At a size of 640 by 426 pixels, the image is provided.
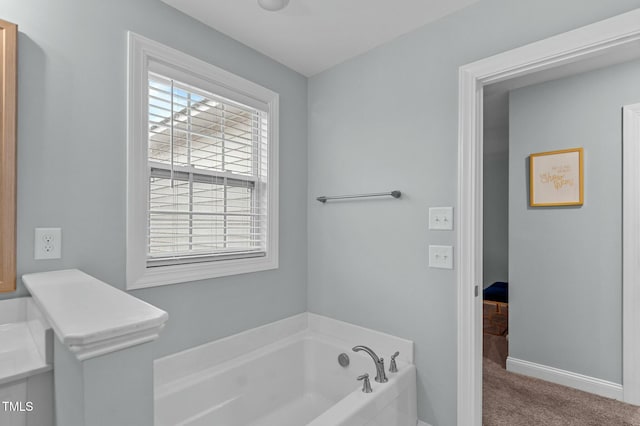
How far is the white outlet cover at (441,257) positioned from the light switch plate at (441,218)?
4.2 inches

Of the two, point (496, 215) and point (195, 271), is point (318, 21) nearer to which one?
point (195, 271)

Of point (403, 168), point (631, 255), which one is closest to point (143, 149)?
point (403, 168)

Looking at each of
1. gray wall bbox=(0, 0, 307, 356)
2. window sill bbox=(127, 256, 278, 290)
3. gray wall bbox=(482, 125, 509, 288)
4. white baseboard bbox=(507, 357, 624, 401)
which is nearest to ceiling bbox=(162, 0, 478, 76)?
gray wall bbox=(0, 0, 307, 356)

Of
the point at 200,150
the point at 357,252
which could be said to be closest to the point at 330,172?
the point at 357,252

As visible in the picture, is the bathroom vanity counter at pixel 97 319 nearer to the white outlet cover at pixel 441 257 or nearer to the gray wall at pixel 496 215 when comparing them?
the white outlet cover at pixel 441 257

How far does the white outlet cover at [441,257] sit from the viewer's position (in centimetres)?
179

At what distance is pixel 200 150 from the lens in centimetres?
191

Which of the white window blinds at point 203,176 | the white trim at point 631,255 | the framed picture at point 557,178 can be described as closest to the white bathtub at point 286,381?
the white window blinds at point 203,176

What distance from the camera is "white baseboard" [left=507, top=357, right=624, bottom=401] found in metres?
2.40

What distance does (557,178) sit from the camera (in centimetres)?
268

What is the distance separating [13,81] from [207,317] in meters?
1.38

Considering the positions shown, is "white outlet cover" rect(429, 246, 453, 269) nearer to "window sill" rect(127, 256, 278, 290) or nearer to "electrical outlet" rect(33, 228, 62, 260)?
"window sill" rect(127, 256, 278, 290)

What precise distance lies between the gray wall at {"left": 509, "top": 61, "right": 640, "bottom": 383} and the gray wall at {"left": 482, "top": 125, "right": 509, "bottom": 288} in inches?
82.9

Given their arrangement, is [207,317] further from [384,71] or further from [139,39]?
[384,71]
